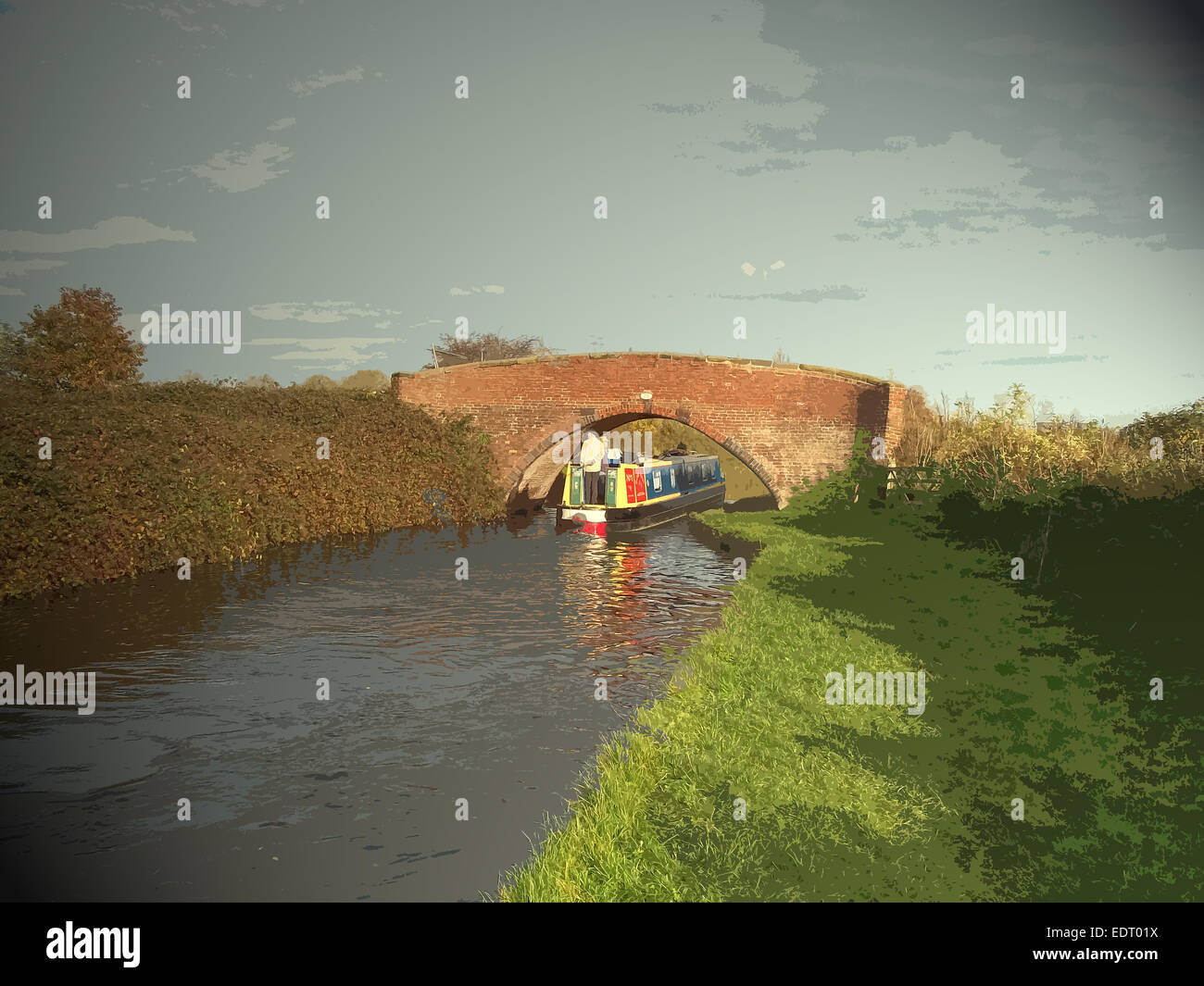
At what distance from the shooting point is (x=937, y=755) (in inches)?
219

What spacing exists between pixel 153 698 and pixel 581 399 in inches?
658

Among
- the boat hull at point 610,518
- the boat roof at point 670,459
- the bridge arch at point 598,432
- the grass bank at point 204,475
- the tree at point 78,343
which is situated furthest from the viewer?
the tree at point 78,343

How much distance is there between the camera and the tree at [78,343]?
1222 inches

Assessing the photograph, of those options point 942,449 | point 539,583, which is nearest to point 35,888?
point 539,583

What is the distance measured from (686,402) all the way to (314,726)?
1728 centimetres

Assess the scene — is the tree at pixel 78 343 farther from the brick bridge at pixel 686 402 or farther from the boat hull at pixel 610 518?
the boat hull at pixel 610 518

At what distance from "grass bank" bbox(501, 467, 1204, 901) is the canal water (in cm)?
62

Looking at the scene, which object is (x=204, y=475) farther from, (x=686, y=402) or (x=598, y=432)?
(x=598, y=432)

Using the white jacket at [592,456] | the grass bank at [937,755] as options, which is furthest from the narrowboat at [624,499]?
the grass bank at [937,755]

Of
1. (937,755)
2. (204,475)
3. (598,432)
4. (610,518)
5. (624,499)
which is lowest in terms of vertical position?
(937,755)

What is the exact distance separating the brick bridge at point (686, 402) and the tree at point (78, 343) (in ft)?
42.9

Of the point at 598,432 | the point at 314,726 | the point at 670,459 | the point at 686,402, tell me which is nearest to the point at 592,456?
the point at 686,402

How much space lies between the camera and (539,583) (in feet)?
46.8
